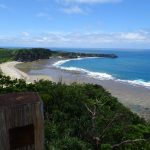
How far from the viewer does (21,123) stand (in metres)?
2.32

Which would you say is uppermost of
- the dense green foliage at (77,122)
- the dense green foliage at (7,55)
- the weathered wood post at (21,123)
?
the weathered wood post at (21,123)

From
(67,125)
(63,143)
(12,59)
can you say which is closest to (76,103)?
(67,125)

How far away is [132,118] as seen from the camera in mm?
24266

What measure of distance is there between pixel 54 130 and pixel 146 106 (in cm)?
2486

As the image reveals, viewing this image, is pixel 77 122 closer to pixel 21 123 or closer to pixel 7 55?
pixel 21 123

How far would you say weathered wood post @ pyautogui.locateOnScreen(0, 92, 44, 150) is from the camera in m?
2.30

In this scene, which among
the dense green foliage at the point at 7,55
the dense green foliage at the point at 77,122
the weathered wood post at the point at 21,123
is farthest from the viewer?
the dense green foliage at the point at 7,55

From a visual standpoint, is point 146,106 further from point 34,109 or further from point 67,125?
point 34,109

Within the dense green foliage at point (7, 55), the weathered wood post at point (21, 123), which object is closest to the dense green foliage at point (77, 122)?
the weathered wood post at point (21, 123)

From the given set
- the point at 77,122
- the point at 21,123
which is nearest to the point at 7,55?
the point at 77,122

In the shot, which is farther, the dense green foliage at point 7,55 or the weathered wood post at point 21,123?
the dense green foliage at point 7,55

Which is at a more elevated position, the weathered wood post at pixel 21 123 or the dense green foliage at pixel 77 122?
the weathered wood post at pixel 21 123

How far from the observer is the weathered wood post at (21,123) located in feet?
7.55

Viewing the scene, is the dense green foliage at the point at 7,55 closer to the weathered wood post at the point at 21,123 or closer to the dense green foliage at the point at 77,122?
the dense green foliage at the point at 77,122
